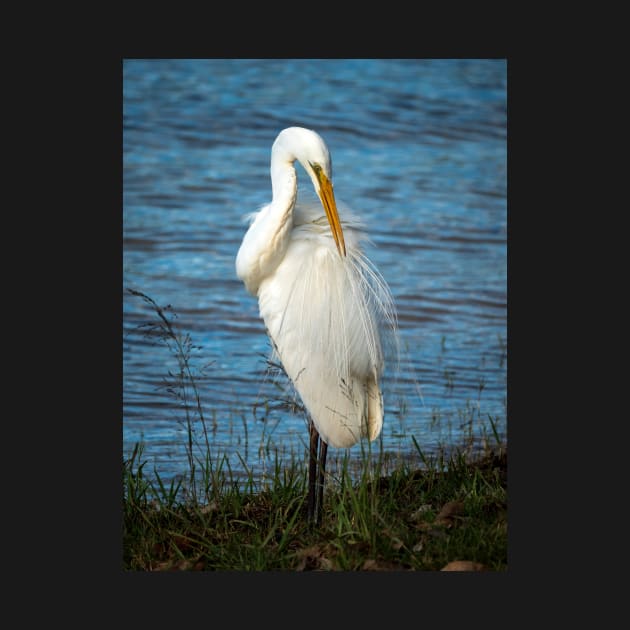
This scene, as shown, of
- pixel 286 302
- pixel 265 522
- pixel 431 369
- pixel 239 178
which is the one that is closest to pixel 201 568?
pixel 265 522

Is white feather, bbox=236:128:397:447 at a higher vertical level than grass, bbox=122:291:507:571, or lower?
higher

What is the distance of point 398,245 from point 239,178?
0.89 metres

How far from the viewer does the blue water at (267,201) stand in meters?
5.68

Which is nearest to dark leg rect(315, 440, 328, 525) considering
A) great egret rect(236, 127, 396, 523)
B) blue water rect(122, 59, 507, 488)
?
great egret rect(236, 127, 396, 523)

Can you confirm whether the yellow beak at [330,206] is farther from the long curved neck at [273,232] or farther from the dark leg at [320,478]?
the dark leg at [320,478]

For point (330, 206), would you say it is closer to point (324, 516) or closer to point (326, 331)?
point (326, 331)

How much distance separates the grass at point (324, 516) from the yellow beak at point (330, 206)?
0.72m

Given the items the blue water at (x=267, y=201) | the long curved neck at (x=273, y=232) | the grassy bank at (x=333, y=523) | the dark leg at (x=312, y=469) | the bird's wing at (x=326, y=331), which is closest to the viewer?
the grassy bank at (x=333, y=523)

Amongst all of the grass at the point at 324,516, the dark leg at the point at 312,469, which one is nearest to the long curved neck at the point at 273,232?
the grass at the point at 324,516

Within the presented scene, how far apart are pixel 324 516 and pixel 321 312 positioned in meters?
0.80

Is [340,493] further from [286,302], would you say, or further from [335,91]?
[335,91]

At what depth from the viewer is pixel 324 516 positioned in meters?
5.15

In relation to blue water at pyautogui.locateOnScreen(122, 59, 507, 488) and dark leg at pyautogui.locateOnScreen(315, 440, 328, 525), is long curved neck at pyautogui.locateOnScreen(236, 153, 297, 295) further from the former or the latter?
dark leg at pyautogui.locateOnScreen(315, 440, 328, 525)

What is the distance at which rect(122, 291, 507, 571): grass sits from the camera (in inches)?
191
